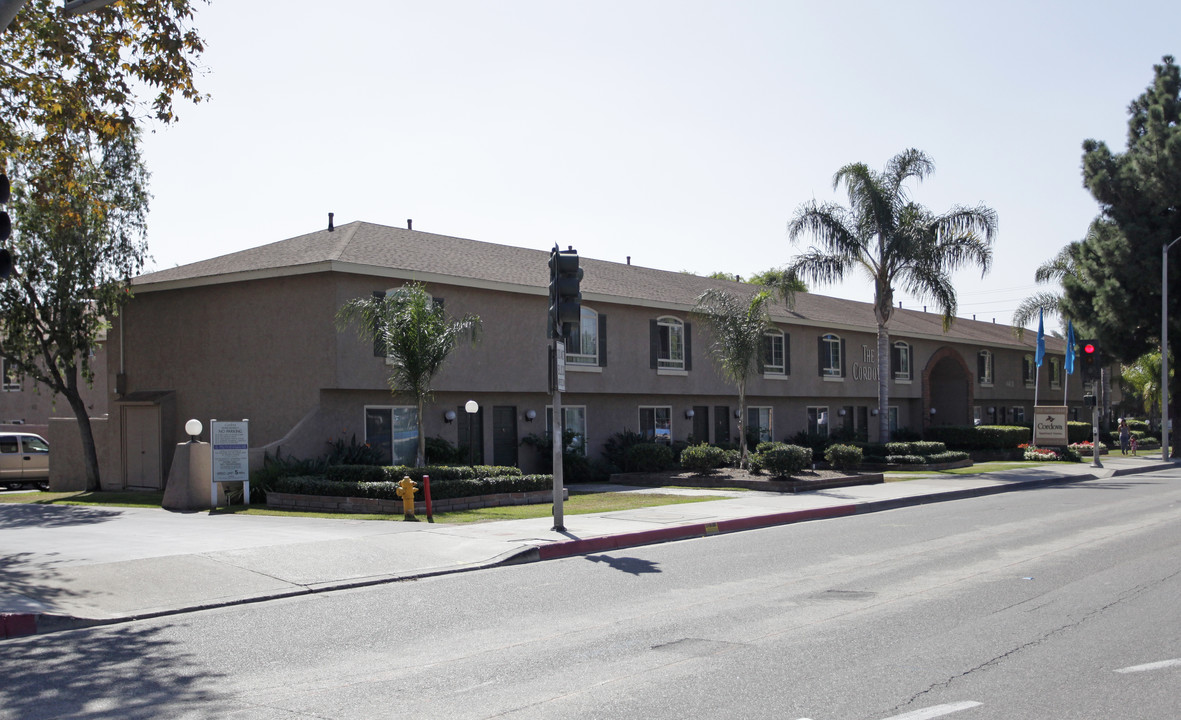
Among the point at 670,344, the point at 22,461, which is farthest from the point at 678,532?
the point at 22,461

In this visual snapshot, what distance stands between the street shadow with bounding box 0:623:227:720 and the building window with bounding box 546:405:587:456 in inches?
744

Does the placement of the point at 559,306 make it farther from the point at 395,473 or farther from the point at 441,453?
the point at 441,453

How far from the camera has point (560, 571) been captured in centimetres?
1209

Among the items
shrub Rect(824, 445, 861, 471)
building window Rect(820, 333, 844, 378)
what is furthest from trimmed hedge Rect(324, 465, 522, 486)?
building window Rect(820, 333, 844, 378)

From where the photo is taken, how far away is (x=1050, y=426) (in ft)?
122

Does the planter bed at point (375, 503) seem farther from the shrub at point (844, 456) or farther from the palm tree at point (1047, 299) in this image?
the palm tree at point (1047, 299)

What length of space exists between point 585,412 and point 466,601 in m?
18.8

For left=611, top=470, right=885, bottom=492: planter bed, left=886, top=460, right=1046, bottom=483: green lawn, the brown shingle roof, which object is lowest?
left=886, top=460, right=1046, bottom=483: green lawn

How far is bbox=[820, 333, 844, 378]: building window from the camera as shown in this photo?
3766cm

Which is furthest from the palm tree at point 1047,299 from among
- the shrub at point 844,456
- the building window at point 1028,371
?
the shrub at point 844,456

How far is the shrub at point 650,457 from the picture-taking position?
90.2 ft

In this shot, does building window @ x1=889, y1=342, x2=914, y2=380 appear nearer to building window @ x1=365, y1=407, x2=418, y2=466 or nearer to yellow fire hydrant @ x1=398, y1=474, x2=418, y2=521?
building window @ x1=365, y1=407, x2=418, y2=466

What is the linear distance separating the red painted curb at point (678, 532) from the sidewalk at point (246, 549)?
21mm

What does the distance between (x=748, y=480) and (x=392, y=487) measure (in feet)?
31.3
